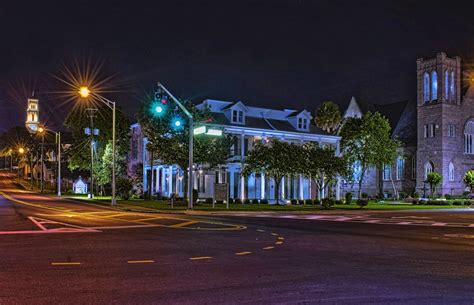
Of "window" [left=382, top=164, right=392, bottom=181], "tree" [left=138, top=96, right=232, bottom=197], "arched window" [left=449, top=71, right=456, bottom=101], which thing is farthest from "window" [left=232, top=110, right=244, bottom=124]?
"arched window" [left=449, top=71, right=456, bottom=101]

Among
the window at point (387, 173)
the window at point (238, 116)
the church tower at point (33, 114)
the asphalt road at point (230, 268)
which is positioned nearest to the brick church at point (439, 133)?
the window at point (387, 173)

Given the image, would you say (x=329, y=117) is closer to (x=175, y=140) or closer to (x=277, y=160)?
(x=277, y=160)

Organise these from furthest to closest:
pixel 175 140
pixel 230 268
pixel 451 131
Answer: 1. pixel 451 131
2. pixel 175 140
3. pixel 230 268

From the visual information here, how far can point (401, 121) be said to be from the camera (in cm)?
8044

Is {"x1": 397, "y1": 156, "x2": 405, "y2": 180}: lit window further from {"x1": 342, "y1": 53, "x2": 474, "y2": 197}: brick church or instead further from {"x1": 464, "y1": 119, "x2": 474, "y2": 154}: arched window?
{"x1": 464, "y1": 119, "x2": 474, "y2": 154}: arched window

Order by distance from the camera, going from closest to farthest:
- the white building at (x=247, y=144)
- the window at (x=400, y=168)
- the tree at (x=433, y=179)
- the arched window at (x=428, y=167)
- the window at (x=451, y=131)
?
1. the white building at (x=247, y=144)
2. the tree at (x=433, y=179)
3. the window at (x=451, y=131)
4. the arched window at (x=428, y=167)
5. the window at (x=400, y=168)

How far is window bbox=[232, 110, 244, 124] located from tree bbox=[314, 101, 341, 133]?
2681 cm

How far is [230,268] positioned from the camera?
10766mm

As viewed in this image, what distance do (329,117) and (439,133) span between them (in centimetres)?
1495

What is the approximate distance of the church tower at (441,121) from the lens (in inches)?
2702

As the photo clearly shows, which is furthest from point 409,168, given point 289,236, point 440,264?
point 440,264

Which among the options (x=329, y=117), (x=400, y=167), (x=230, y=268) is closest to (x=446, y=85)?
(x=400, y=167)

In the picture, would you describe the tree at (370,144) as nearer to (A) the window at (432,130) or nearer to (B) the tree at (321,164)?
(A) the window at (432,130)

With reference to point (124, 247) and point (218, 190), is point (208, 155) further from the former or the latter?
point (124, 247)
